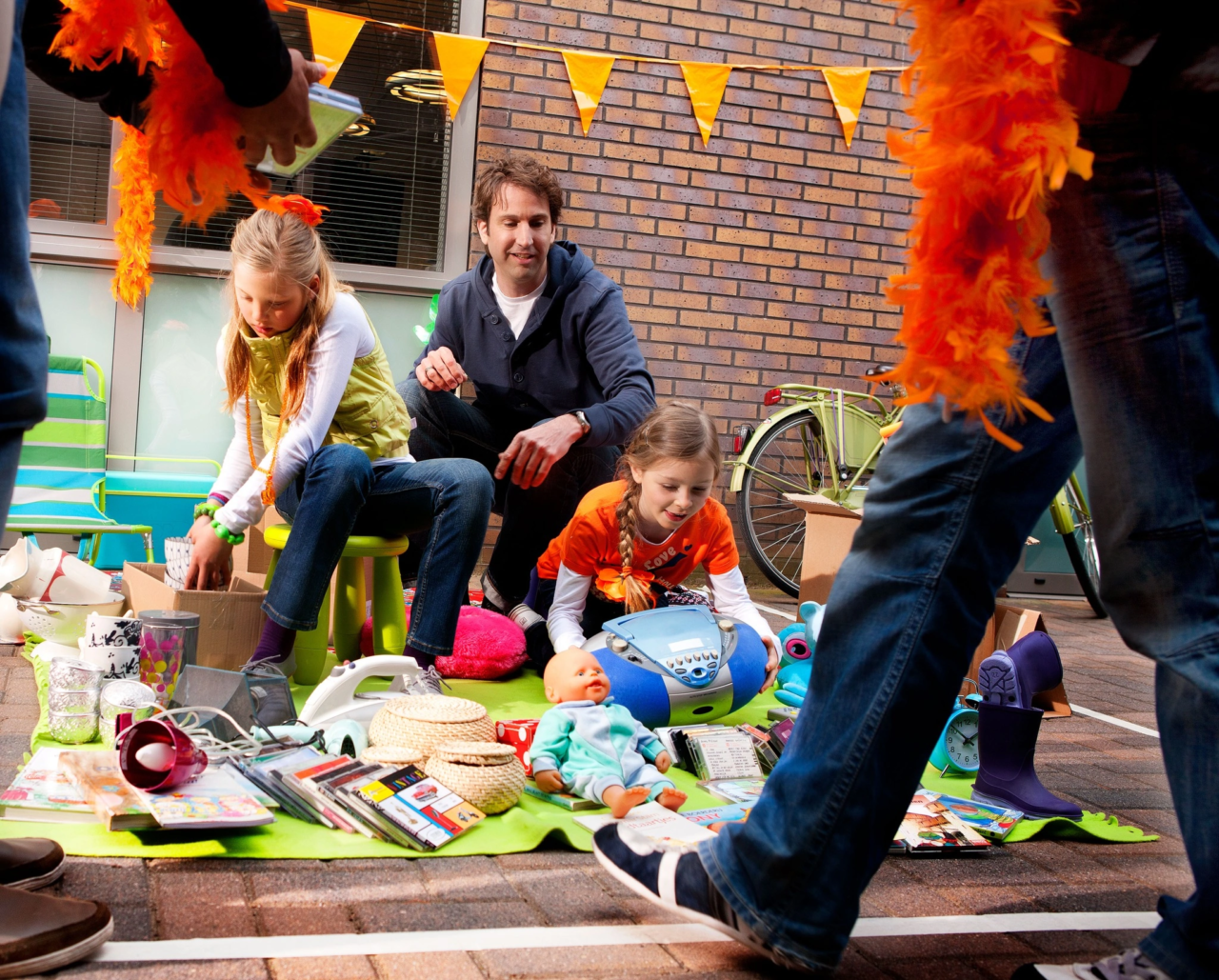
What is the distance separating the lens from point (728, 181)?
586 centimetres

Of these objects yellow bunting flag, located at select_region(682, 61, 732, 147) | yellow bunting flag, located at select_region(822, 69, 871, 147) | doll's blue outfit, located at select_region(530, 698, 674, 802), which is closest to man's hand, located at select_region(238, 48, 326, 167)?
doll's blue outfit, located at select_region(530, 698, 674, 802)

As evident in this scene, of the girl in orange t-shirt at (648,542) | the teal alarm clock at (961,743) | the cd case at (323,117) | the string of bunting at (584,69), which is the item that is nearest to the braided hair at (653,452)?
the girl in orange t-shirt at (648,542)

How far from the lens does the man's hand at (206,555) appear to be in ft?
9.34

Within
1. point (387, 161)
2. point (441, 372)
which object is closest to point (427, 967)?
point (441, 372)

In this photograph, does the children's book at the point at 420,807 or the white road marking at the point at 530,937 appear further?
the children's book at the point at 420,807

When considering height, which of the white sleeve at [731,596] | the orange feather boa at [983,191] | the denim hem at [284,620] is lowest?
the denim hem at [284,620]

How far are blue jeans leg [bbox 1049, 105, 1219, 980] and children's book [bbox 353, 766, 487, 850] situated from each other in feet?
3.78

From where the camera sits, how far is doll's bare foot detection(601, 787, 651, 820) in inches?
77.9

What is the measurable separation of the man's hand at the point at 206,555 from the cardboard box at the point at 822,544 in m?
2.27

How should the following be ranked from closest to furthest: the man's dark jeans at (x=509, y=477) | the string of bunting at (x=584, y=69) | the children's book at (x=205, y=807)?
the children's book at (x=205, y=807) < the man's dark jeans at (x=509, y=477) < the string of bunting at (x=584, y=69)

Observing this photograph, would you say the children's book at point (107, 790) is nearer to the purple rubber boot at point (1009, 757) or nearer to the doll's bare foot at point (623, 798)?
the doll's bare foot at point (623, 798)

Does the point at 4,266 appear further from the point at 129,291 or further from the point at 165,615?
the point at 129,291

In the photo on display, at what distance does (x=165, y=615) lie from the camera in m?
2.61

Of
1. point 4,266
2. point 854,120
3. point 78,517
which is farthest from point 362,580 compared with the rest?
point 854,120
